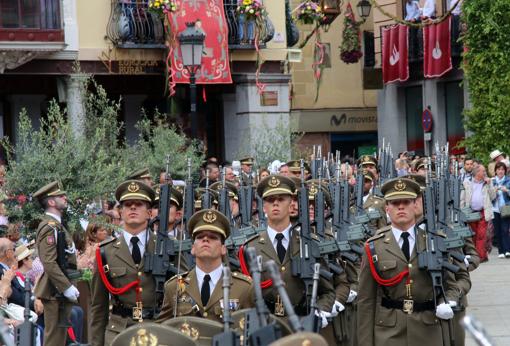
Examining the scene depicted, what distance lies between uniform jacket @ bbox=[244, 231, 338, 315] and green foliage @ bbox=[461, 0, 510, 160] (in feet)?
63.9

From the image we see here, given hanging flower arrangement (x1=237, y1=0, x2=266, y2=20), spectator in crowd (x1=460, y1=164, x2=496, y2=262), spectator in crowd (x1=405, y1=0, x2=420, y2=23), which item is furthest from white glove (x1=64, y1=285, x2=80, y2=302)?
spectator in crowd (x1=405, y1=0, x2=420, y2=23)

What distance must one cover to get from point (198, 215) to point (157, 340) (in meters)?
2.24

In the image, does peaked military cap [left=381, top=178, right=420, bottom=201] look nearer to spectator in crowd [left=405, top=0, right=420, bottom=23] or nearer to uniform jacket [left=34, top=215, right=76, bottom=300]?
uniform jacket [left=34, top=215, right=76, bottom=300]

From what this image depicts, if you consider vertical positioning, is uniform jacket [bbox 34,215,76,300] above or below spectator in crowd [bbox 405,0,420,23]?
below

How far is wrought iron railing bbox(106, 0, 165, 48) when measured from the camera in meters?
27.2

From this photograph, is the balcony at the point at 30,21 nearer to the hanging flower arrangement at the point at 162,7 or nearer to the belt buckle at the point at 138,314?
the hanging flower arrangement at the point at 162,7

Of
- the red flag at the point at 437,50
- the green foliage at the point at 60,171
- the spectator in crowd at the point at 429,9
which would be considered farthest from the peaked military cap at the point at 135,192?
the spectator in crowd at the point at 429,9

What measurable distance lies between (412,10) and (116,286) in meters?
25.9

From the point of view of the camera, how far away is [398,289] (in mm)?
10523

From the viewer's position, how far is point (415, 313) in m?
10.5

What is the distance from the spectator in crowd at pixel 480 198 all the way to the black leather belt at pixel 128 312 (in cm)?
1328

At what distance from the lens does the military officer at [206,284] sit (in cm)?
882

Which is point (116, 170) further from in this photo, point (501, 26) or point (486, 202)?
point (501, 26)

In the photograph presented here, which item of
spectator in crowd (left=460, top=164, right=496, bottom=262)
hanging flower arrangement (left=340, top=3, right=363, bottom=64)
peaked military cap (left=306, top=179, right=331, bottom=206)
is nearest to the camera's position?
peaked military cap (left=306, top=179, right=331, bottom=206)
